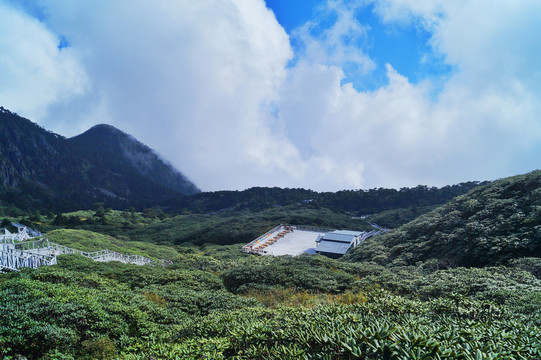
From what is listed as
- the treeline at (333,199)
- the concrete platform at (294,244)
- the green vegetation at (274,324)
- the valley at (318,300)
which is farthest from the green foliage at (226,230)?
the green vegetation at (274,324)

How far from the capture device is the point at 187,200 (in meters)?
111

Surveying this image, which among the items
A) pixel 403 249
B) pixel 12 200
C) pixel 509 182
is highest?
pixel 12 200

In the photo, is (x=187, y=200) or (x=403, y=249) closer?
(x=403, y=249)

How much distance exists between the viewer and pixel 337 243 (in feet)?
109

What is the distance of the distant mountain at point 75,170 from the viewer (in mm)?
88312

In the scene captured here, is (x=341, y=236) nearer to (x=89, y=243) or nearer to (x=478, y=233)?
(x=478, y=233)

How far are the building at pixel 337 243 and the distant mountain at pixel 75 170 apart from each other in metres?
77.9

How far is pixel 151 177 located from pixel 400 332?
633 feet

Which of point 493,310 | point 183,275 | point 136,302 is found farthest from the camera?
point 183,275

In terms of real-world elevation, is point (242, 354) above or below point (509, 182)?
below

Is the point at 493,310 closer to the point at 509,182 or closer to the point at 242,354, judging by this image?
the point at 242,354

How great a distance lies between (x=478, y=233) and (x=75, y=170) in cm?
15369

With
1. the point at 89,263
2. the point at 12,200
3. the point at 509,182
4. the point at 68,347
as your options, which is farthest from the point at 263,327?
the point at 12,200

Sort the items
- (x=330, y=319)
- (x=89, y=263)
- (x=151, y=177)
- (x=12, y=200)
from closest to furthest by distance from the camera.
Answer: (x=330, y=319) → (x=89, y=263) → (x=12, y=200) → (x=151, y=177)
